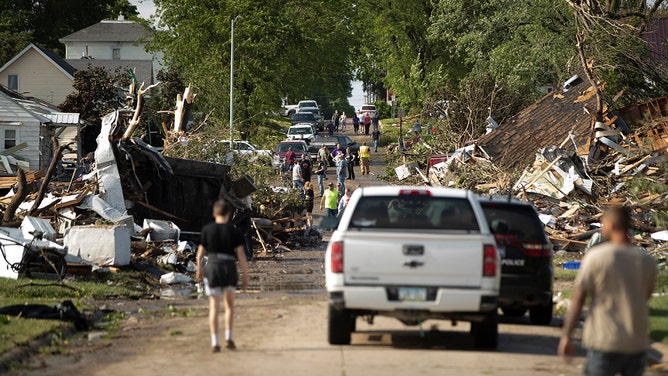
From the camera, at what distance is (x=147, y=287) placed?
20.4 m

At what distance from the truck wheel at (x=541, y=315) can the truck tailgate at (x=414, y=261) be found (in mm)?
3447

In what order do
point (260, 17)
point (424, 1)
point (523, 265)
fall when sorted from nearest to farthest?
point (523, 265) < point (260, 17) < point (424, 1)

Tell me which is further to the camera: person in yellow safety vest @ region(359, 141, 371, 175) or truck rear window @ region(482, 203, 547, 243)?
person in yellow safety vest @ region(359, 141, 371, 175)

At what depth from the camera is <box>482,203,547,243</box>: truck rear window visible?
14773mm

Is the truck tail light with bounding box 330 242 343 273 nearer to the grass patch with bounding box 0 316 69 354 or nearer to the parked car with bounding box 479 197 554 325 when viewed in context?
the parked car with bounding box 479 197 554 325

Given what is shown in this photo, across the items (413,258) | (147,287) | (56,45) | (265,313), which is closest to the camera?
(413,258)

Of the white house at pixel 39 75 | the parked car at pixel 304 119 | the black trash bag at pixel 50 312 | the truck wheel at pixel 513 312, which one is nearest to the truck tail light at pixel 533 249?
the truck wheel at pixel 513 312

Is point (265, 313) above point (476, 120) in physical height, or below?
below

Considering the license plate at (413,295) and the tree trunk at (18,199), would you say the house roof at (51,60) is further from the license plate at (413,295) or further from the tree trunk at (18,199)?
the license plate at (413,295)

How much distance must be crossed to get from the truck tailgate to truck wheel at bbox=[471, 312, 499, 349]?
701mm

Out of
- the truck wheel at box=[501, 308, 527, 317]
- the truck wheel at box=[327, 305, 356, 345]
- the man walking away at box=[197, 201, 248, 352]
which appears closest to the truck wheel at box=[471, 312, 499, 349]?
the truck wheel at box=[327, 305, 356, 345]

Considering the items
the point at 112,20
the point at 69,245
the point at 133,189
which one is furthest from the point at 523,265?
the point at 112,20

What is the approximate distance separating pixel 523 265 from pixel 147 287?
8.28m

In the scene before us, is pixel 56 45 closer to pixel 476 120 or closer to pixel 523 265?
pixel 476 120
